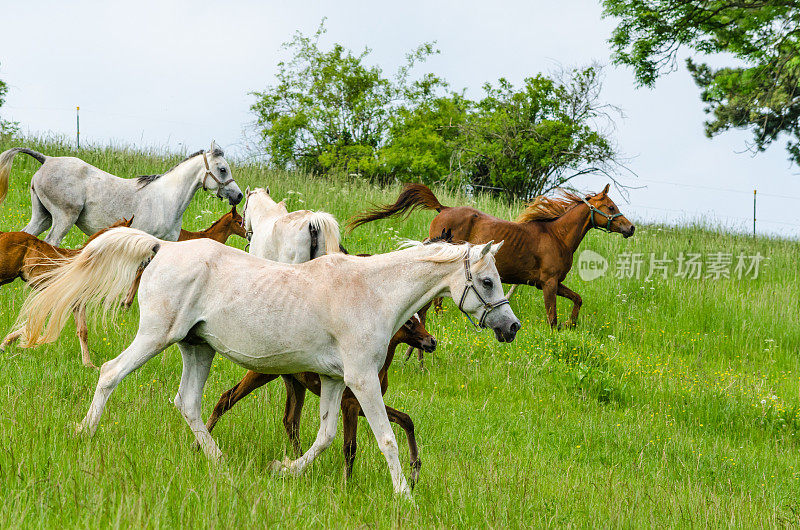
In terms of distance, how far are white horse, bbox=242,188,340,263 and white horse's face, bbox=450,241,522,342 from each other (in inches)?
127

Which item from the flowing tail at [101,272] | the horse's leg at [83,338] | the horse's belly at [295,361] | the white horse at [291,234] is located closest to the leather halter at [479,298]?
the horse's belly at [295,361]

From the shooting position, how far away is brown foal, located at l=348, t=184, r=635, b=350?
12.1 meters

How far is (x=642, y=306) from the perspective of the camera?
47.5ft

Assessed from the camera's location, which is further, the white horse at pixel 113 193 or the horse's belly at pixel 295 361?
the white horse at pixel 113 193

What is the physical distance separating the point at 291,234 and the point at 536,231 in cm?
552

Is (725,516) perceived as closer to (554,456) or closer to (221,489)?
(554,456)

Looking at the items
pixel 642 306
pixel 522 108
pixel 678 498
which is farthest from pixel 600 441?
pixel 522 108

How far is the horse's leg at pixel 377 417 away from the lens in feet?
15.8

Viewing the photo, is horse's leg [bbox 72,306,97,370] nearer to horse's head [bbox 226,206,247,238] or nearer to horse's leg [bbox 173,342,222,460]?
horse's leg [bbox 173,342,222,460]

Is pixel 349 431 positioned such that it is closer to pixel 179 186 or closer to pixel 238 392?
pixel 238 392

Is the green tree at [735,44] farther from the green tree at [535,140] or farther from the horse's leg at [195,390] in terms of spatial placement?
the horse's leg at [195,390]

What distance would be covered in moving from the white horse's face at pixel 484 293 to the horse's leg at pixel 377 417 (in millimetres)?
888

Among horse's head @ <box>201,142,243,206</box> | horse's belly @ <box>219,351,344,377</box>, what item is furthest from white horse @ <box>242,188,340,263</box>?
horse's belly @ <box>219,351,344,377</box>

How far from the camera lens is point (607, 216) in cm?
1252
